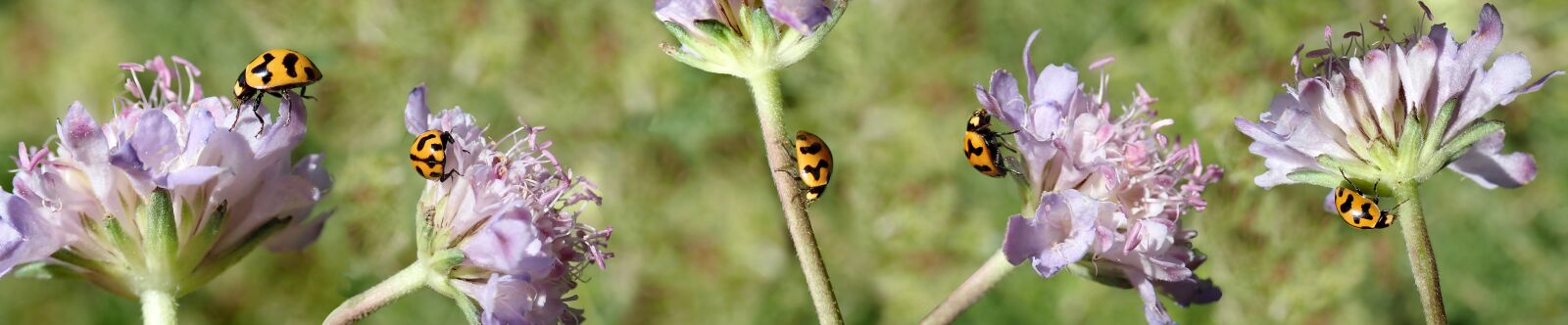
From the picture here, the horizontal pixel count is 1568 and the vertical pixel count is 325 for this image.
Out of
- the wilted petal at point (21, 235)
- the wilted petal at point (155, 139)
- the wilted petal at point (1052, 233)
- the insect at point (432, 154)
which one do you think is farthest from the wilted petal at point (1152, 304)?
the wilted petal at point (21, 235)

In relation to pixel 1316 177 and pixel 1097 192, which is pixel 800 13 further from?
pixel 1316 177

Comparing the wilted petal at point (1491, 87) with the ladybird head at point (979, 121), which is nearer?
the wilted petal at point (1491, 87)

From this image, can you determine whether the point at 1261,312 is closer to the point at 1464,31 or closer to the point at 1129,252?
the point at 1464,31

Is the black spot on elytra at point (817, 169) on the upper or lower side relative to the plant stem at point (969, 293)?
upper

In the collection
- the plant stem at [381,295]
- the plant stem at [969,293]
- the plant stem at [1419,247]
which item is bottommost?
the plant stem at [1419,247]

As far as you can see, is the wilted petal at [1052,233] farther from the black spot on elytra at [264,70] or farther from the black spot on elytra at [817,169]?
the black spot on elytra at [264,70]

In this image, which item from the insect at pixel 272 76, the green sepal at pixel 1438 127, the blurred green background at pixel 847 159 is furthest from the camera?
the blurred green background at pixel 847 159
